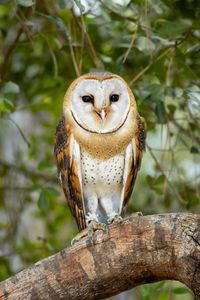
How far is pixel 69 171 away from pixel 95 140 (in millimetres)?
234

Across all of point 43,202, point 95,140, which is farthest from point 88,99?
point 43,202

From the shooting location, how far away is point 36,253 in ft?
12.7

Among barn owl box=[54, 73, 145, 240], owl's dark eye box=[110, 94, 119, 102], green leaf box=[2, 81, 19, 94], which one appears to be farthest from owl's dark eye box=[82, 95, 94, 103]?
green leaf box=[2, 81, 19, 94]

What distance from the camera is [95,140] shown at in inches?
108

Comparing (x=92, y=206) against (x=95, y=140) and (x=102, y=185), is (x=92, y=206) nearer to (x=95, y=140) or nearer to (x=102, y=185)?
(x=102, y=185)

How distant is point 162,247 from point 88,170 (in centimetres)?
92

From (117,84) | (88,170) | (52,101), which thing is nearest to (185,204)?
(88,170)

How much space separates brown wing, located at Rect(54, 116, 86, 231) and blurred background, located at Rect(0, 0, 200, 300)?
0.24m

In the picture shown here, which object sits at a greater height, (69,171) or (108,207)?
(69,171)

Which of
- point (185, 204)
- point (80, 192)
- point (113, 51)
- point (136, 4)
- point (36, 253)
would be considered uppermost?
point (136, 4)

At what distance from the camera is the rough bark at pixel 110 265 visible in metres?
1.96

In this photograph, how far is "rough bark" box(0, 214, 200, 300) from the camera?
1.96m

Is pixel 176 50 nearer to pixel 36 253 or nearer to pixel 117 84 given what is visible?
pixel 117 84

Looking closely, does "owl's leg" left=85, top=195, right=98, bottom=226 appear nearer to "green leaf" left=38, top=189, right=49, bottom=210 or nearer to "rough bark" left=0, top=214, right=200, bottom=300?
"green leaf" left=38, top=189, right=49, bottom=210
